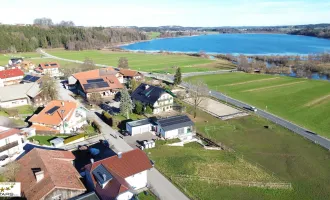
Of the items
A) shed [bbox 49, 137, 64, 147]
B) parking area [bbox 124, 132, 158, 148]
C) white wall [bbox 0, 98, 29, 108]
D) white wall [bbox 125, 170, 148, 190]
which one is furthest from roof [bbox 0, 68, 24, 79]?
white wall [bbox 125, 170, 148, 190]

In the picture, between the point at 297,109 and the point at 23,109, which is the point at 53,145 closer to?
the point at 23,109

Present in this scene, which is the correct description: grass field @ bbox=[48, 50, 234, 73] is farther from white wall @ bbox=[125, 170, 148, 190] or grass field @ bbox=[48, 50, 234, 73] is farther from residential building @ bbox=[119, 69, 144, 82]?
white wall @ bbox=[125, 170, 148, 190]

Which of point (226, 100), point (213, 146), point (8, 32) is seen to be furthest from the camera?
point (8, 32)

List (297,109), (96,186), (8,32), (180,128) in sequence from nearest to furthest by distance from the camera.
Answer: (96,186) < (180,128) < (297,109) < (8,32)

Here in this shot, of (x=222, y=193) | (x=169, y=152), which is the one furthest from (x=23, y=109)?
(x=222, y=193)

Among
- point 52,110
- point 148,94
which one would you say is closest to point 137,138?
point 52,110

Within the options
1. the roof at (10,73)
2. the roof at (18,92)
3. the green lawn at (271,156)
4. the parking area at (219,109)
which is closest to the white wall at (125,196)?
the green lawn at (271,156)

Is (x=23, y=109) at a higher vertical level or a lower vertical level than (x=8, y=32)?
lower

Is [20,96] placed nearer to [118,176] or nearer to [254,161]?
[118,176]
